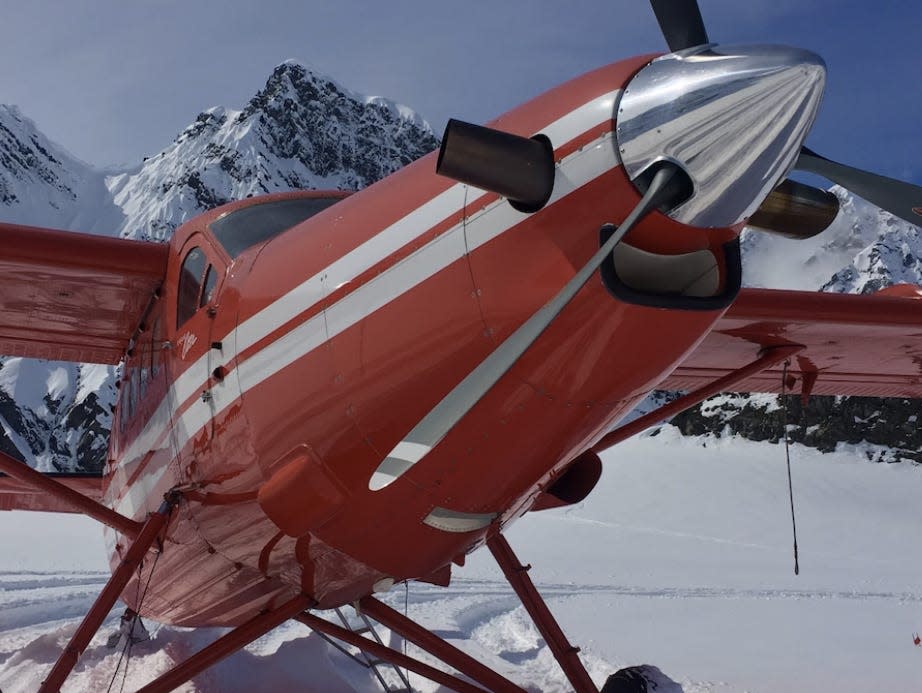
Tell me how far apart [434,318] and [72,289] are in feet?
10.8

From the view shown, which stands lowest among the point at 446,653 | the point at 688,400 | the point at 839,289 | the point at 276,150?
the point at 839,289

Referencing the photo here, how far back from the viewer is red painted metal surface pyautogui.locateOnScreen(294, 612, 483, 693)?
538cm

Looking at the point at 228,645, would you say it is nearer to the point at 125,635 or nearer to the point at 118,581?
the point at 118,581

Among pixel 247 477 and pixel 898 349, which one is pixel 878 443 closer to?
pixel 898 349

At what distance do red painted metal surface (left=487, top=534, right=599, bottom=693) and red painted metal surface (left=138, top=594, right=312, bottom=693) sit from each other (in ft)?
5.08

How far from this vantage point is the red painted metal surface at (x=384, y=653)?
5.38 m

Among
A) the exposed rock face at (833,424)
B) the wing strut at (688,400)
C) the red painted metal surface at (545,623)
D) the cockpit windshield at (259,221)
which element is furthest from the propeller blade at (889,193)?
the exposed rock face at (833,424)

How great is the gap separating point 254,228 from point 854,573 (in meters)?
23.9

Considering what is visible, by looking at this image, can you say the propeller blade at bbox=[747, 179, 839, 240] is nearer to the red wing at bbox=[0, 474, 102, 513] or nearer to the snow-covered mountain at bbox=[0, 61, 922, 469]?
the red wing at bbox=[0, 474, 102, 513]

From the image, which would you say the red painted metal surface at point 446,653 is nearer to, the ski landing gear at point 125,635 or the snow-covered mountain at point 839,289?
the snow-covered mountain at point 839,289

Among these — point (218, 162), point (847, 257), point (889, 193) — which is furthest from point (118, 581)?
point (847, 257)

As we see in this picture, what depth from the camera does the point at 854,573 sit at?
2467 cm

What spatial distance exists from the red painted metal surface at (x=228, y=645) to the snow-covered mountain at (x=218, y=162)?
11025cm

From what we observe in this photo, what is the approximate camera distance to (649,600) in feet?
57.8
